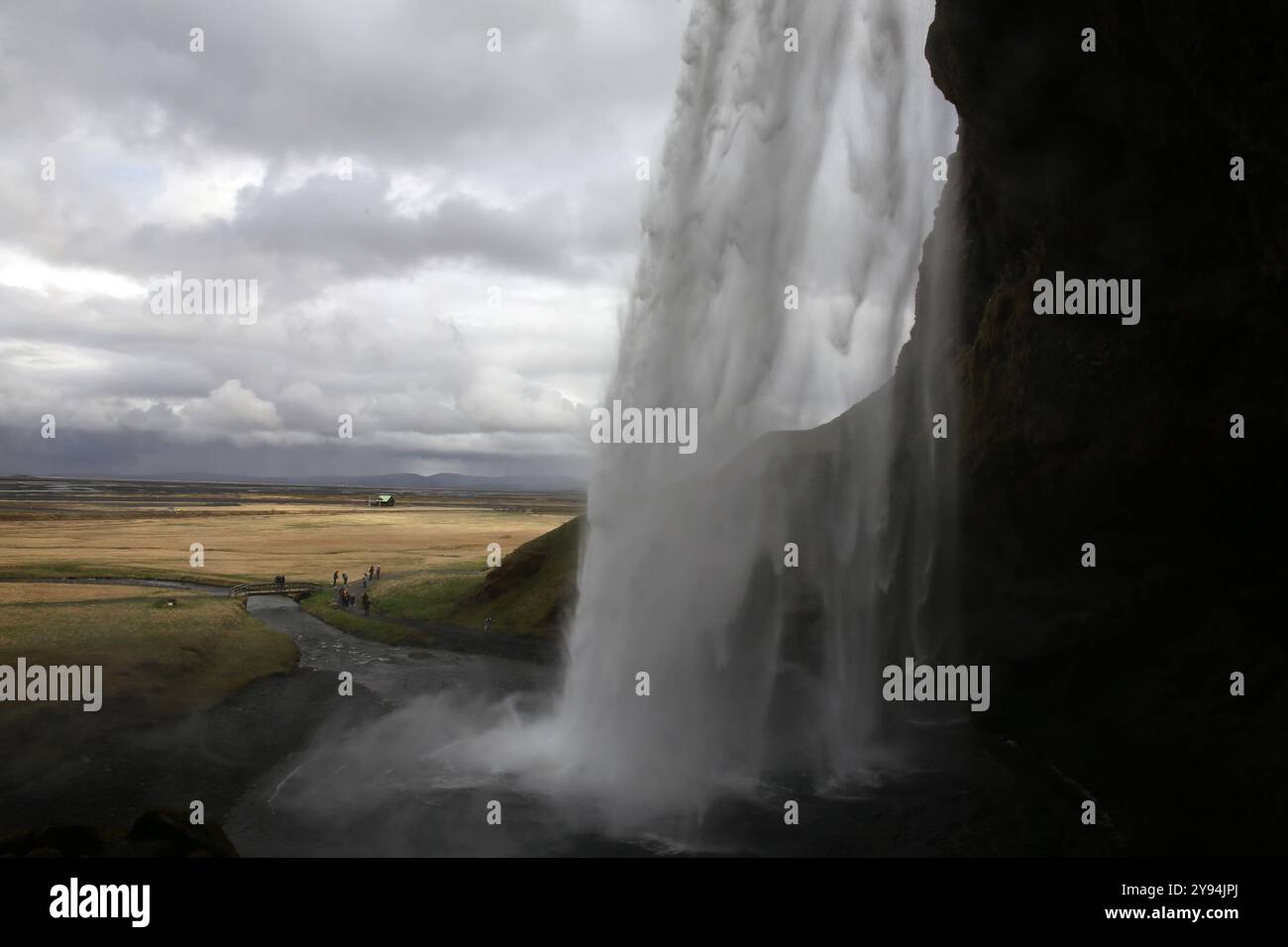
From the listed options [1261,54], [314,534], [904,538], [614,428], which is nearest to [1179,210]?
[1261,54]

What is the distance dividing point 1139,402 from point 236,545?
109 meters

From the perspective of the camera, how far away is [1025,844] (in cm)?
1980

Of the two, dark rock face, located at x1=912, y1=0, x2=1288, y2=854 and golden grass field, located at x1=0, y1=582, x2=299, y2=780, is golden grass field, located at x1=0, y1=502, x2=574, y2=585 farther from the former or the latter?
dark rock face, located at x1=912, y1=0, x2=1288, y2=854

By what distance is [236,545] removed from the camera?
10638cm

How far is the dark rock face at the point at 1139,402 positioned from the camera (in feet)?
66.4

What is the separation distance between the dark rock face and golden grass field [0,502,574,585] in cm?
5868

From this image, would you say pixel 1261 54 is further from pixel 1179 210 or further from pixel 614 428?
pixel 614 428

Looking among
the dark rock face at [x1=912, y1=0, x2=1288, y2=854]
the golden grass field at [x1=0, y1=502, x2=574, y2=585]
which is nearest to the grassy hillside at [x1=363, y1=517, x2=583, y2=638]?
the golden grass field at [x1=0, y1=502, x2=574, y2=585]

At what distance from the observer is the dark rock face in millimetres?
20250

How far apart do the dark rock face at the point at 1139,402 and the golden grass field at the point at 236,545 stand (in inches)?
2310

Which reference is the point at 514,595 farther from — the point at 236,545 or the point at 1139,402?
the point at 236,545

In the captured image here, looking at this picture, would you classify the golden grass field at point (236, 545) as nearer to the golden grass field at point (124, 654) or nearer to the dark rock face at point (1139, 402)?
the golden grass field at point (124, 654)

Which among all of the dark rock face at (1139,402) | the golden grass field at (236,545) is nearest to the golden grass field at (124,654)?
the golden grass field at (236,545)

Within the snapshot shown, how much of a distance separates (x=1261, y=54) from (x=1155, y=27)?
10.8 ft
